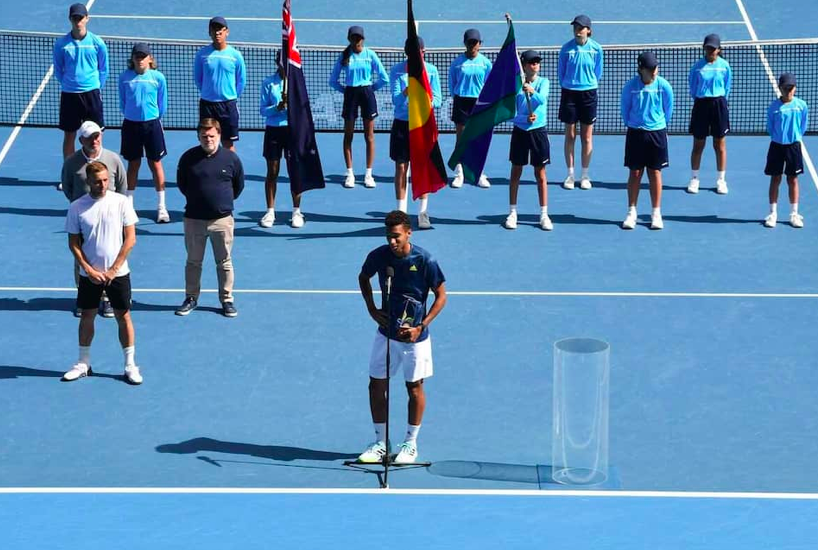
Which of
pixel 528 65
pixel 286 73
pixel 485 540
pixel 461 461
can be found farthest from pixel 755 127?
pixel 485 540

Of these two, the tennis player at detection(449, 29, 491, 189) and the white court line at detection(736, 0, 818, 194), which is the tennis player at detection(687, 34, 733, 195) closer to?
the white court line at detection(736, 0, 818, 194)

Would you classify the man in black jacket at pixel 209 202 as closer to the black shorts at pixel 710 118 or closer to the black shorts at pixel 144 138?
the black shorts at pixel 144 138

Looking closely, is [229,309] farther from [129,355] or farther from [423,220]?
[423,220]

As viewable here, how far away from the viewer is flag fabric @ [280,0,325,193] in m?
15.7

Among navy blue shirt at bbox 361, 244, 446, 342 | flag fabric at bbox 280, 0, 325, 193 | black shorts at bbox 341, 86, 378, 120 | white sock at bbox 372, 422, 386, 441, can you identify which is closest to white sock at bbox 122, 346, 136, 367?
white sock at bbox 372, 422, 386, 441

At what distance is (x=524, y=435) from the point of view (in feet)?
40.5

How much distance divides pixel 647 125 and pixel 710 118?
1.59 meters

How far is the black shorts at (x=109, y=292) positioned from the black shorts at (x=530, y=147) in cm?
570

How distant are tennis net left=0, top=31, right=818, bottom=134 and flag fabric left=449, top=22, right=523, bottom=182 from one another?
6015mm

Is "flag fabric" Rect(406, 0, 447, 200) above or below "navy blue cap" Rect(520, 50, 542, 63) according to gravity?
below

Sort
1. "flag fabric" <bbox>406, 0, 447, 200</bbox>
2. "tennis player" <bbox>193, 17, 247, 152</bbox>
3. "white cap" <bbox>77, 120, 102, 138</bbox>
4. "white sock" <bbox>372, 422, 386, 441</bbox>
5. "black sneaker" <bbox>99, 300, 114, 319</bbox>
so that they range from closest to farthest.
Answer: "white sock" <bbox>372, 422, 386, 441</bbox> → "flag fabric" <bbox>406, 0, 447, 200</bbox> → "white cap" <bbox>77, 120, 102, 138</bbox> → "black sneaker" <bbox>99, 300, 114, 319</bbox> → "tennis player" <bbox>193, 17, 247, 152</bbox>

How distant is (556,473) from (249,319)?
14.2ft

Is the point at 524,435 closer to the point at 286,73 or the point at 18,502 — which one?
the point at 18,502

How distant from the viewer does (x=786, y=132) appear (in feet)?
56.1
